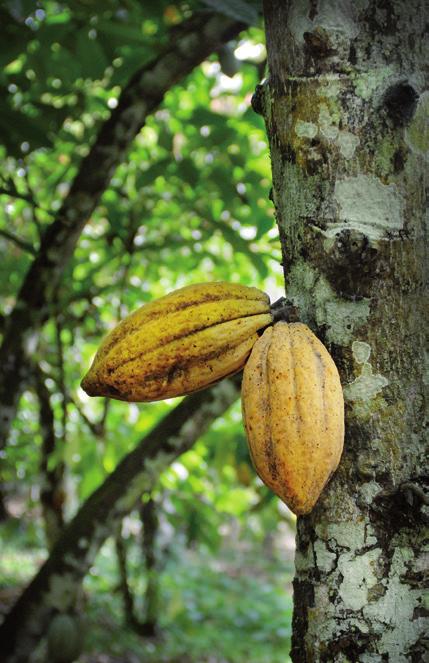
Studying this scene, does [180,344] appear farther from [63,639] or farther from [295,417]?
[63,639]

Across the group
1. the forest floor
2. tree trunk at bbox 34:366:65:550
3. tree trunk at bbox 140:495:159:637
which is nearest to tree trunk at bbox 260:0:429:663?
tree trunk at bbox 34:366:65:550

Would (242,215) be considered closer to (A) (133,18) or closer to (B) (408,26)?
(A) (133,18)

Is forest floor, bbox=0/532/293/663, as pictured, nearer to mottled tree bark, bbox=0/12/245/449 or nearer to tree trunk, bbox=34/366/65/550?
tree trunk, bbox=34/366/65/550

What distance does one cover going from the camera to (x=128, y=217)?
2633 millimetres

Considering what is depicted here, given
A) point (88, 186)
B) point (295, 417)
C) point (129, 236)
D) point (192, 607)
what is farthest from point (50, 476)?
point (192, 607)

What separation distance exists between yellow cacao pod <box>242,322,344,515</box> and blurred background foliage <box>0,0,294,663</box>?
0.87 metres

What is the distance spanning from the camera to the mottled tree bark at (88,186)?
204cm

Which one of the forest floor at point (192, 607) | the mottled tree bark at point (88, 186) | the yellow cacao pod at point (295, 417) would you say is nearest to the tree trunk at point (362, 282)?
the yellow cacao pod at point (295, 417)

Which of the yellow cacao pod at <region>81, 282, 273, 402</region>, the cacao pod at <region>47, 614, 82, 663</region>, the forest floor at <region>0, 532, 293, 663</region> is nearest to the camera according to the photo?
the yellow cacao pod at <region>81, 282, 273, 402</region>

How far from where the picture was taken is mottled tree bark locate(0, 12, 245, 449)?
2.04 m

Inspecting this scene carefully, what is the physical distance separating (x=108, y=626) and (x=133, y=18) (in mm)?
3447

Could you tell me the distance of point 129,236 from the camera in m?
2.50

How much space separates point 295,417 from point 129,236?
1.84 meters

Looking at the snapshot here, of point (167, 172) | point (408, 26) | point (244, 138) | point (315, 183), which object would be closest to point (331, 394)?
point (315, 183)
